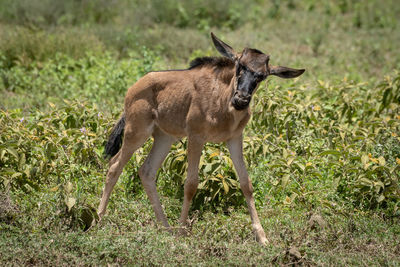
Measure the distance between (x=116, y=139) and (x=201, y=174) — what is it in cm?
108

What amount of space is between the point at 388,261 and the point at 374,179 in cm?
154

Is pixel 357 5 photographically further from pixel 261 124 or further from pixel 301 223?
pixel 301 223

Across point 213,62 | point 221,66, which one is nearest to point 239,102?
point 221,66

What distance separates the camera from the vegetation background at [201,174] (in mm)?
5355

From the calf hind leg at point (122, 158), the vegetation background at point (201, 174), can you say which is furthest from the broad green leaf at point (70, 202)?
the calf hind leg at point (122, 158)

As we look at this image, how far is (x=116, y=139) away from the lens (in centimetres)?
669

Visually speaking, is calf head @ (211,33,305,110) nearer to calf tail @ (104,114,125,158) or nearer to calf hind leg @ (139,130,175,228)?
calf hind leg @ (139,130,175,228)

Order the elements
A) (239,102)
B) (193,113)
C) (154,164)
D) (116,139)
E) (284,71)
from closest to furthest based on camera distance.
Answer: (239,102), (284,71), (193,113), (154,164), (116,139)

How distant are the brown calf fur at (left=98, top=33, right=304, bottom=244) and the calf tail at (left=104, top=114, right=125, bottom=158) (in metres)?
0.01

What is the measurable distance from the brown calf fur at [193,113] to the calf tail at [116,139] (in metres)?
0.01

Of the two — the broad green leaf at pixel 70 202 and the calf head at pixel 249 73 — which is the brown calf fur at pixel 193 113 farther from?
the broad green leaf at pixel 70 202

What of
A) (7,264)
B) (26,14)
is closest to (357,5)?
(26,14)

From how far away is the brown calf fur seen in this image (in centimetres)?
573

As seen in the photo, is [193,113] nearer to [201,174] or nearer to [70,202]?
[201,174]
